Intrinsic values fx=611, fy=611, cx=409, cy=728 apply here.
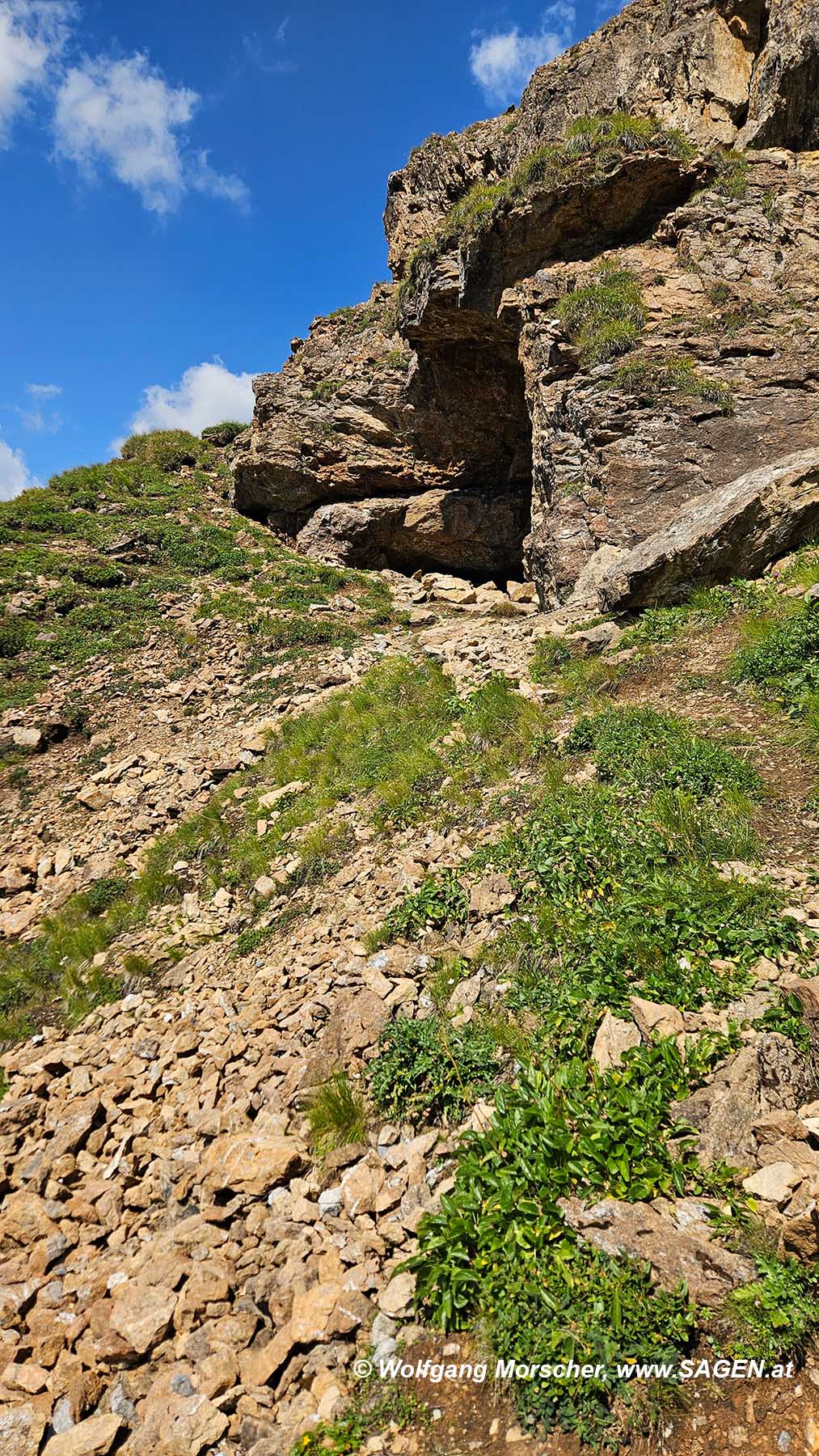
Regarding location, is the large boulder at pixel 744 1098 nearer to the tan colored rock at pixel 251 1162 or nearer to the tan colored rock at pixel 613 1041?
the tan colored rock at pixel 613 1041

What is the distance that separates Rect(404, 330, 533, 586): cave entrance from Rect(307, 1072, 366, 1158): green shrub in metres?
16.8

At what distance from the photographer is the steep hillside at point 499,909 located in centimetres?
270

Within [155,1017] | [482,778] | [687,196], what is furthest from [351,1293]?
[687,196]

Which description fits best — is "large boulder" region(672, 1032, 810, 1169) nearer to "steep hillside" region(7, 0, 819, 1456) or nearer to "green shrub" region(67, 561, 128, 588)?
"steep hillside" region(7, 0, 819, 1456)

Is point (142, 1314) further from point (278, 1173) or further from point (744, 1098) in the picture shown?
point (744, 1098)

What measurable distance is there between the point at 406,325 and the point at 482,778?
1573cm

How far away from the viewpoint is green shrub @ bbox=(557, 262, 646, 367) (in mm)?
13148

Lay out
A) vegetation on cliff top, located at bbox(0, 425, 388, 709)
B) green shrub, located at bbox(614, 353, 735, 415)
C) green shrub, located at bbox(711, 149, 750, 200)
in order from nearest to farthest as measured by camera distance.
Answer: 1. green shrub, located at bbox(614, 353, 735, 415)
2. green shrub, located at bbox(711, 149, 750, 200)
3. vegetation on cliff top, located at bbox(0, 425, 388, 709)

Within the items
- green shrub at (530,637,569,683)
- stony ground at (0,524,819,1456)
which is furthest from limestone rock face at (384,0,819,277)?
stony ground at (0,524,819,1456)

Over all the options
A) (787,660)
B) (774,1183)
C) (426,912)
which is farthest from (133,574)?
(774,1183)

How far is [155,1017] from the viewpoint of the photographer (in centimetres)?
542

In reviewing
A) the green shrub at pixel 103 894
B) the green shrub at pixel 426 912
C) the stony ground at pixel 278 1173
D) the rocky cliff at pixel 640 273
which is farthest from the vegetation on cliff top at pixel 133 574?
the green shrub at pixel 426 912

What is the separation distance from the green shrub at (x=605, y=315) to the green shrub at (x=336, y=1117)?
14627mm

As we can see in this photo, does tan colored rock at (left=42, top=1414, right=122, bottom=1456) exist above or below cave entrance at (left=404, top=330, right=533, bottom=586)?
below
